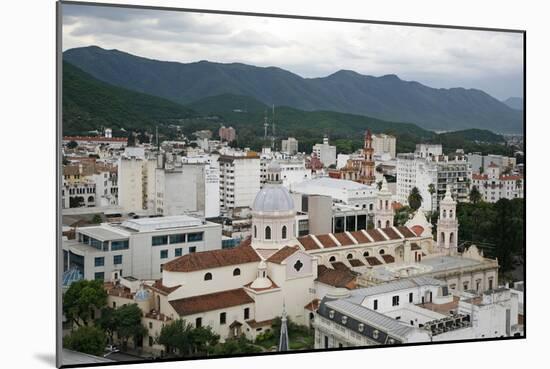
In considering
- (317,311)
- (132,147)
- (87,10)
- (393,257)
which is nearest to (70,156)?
(132,147)

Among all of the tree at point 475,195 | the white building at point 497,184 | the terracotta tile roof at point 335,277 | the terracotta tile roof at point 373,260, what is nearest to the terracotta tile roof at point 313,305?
the terracotta tile roof at point 335,277

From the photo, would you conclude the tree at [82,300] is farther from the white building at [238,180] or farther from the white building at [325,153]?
the white building at [325,153]

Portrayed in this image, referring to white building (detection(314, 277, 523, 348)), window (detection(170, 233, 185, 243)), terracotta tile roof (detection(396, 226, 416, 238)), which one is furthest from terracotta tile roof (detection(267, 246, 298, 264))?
terracotta tile roof (detection(396, 226, 416, 238))

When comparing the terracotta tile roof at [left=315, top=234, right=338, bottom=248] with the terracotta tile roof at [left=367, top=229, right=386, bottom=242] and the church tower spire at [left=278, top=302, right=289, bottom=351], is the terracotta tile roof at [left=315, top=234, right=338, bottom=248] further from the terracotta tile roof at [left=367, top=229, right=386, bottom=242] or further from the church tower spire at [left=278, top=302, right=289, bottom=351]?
the church tower spire at [left=278, top=302, right=289, bottom=351]

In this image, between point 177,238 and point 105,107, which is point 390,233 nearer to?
point 177,238

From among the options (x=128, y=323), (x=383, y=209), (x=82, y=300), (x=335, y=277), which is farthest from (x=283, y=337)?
(x=383, y=209)
